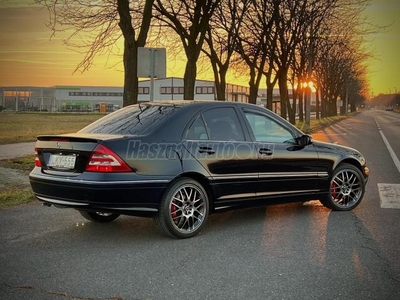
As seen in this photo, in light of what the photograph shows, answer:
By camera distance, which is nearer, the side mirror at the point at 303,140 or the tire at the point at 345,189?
the side mirror at the point at 303,140

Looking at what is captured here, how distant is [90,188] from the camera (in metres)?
5.06

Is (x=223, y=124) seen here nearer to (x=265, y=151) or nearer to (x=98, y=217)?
(x=265, y=151)

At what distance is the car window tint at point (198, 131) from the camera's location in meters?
5.68

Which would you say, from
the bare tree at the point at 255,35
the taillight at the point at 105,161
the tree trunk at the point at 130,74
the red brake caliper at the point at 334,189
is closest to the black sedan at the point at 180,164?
the taillight at the point at 105,161

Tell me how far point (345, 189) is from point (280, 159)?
4.53 ft

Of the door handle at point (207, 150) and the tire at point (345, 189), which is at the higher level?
the door handle at point (207, 150)

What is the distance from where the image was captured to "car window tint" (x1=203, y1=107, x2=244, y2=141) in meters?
5.94

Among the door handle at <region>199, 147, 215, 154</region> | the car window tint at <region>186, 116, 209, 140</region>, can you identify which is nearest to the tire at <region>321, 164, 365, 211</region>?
the door handle at <region>199, 147, 215, 154</region>

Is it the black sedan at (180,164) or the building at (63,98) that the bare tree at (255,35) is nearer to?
the black sedan at (180,164)

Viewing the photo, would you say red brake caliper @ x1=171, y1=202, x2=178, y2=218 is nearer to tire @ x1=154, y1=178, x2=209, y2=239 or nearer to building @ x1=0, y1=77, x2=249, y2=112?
tire @ x1=154, y1=178, x2=209, y2=239

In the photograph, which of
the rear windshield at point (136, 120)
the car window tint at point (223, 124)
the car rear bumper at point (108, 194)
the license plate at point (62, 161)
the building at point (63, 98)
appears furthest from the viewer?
the building at point (63, 98)

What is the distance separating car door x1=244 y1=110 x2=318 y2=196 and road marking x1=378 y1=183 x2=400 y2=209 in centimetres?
147

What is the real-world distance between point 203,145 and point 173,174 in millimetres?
564

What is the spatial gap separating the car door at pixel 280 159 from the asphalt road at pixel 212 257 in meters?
0.42
